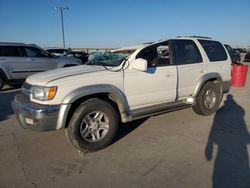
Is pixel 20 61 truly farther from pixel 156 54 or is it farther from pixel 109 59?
pixel 156 54

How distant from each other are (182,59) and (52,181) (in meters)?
3.29

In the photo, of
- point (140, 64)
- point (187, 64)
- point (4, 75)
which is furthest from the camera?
point (4, 75)

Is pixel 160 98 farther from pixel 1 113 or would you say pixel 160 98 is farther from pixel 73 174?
pixel 1 113

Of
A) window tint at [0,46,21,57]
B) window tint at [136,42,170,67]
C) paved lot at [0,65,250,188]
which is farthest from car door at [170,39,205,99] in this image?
window tint at [0,46,21,57]

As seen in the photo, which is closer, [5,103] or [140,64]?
[140,64]

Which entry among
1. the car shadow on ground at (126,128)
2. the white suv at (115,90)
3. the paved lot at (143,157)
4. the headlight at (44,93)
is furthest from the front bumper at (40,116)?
the car shadow on ground at (126,128)

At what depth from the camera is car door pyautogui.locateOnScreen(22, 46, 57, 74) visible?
9398 mm

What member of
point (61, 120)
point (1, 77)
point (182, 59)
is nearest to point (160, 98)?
point (182, 59)

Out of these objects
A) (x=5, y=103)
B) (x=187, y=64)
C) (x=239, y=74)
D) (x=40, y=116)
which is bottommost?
(x=5, y=103)

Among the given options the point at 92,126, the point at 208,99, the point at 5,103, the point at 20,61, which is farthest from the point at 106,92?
the point at 20,61

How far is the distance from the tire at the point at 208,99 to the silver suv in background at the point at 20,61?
669 cm

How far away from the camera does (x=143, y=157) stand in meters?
3.56

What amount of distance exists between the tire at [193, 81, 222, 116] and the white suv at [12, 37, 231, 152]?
2cm

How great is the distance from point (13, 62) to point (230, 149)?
8.23 m
